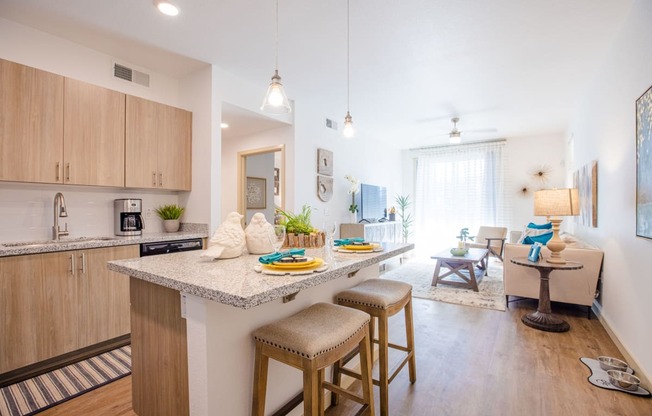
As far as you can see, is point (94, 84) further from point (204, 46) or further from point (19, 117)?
point (204, 46)

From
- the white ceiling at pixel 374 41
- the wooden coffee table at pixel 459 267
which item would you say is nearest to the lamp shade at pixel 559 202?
the wooden coffee table at pixel 459 267

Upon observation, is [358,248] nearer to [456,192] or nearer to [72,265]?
[72,265]

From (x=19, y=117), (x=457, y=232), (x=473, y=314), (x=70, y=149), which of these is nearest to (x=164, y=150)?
(x=70, y=149)

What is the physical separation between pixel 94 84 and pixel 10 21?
630 mm

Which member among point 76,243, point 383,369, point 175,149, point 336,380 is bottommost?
point 336,380

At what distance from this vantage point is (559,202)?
10.0ft

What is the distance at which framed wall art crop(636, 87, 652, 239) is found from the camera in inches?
74.2

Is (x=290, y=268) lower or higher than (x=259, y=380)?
higher

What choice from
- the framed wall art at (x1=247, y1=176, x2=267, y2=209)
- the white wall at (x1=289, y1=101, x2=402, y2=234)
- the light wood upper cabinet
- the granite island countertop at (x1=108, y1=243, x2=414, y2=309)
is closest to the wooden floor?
the granite island countertop at (x1=108, y1=243, x2=414, y2=309)

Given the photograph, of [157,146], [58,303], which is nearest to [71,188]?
[157,146]

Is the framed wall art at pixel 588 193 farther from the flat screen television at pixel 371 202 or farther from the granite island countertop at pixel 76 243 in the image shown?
the granite island countertop at pixel 76 243

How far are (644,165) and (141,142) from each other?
4.00 m

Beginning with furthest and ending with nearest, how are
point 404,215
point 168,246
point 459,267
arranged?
1. point 404,215
2. point 459,267
3. point 168,246

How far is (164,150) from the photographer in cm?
313
